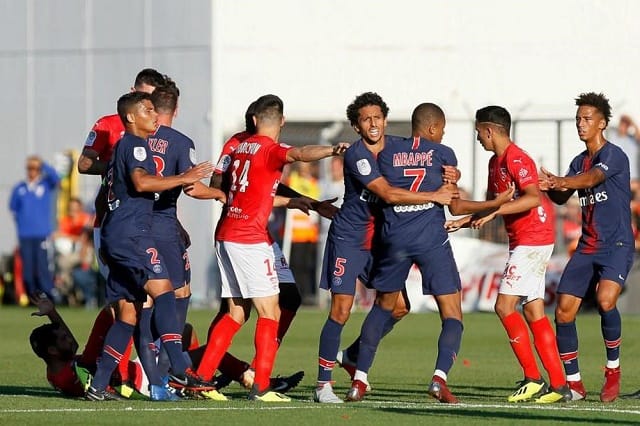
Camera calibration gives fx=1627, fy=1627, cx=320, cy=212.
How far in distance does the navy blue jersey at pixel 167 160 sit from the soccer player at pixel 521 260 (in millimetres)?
2244

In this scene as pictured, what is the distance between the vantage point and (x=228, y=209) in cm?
1263

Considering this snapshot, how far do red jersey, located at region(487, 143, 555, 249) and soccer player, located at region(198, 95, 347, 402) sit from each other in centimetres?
136

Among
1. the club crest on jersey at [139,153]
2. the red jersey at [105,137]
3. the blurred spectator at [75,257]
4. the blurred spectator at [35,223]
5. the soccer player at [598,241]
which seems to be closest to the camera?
the club crest on jersey at [139,153]

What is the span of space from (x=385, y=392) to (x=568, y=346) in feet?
5.36

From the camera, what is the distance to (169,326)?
12438mm

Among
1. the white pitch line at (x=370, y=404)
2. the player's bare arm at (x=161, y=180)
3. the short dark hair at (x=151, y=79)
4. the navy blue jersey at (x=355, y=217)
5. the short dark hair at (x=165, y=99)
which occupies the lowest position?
the white pitch line at (x=370, y=404)

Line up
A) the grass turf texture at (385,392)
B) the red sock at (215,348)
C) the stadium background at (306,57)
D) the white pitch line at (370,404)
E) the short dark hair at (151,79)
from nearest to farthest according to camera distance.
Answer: the grass turf texture at (385,392)
the white pitch line at (370,404)
the red sock at (215,348)
the short dark hair at (151,79)
the stadium background at (306,57)

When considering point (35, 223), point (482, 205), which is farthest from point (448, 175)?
point (35, 223)

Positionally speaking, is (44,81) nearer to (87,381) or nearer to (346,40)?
(346,40)

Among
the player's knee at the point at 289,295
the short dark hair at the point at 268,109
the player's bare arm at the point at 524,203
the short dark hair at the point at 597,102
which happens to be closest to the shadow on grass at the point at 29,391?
the player's knee at the point at 289,295

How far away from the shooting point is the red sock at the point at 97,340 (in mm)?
13203

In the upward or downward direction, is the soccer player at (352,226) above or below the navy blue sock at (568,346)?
above

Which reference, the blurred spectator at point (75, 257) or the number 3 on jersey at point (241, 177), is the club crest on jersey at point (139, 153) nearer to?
the number 3 on jersey at point (241, 177)

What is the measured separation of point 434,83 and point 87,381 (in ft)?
61.4
